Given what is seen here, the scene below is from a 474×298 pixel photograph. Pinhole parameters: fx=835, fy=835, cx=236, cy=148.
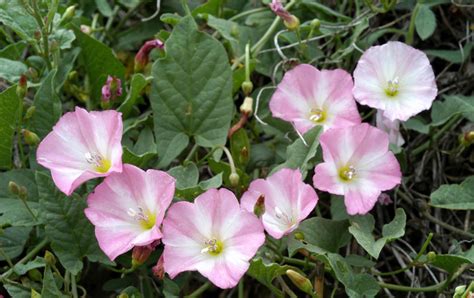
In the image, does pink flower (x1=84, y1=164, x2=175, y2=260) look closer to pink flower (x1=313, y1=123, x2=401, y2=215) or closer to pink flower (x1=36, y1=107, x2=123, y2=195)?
pink flower (x1=36, y1=107, x2=123, y2=195)

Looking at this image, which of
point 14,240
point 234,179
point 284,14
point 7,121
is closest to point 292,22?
point 284,14

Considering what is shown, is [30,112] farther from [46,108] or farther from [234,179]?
[234,179]

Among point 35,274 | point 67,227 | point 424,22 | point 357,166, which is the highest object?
point 424,22

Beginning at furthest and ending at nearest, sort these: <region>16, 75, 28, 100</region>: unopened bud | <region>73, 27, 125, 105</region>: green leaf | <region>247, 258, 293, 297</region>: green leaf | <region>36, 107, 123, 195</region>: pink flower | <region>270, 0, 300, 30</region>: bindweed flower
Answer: <region>73, 27, 125, 105</region>: green leaf < <region>270, 0, 300, 30</region>: bindweed flower < <region>16, 75, 28, 100</region>: unopened bud < <region>36, 107, 123, 195</region>: pink flower < <region>247, 258, 293, 297</region>: green leaf

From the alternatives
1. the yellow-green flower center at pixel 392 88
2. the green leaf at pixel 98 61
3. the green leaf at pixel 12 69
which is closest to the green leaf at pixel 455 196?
the yellow-green flower center at pixel 392 88

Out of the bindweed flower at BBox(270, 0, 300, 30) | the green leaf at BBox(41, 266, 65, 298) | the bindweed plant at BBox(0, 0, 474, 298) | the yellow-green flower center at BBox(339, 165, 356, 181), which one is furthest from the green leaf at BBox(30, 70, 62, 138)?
the yellow-green flower center at BBox(339, 165, 356, 181)

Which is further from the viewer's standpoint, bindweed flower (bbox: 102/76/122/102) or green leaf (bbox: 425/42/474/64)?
green leaf (bbox: 425/42/474/64)

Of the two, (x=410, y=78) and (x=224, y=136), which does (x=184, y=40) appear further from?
(x=410, y=78)
